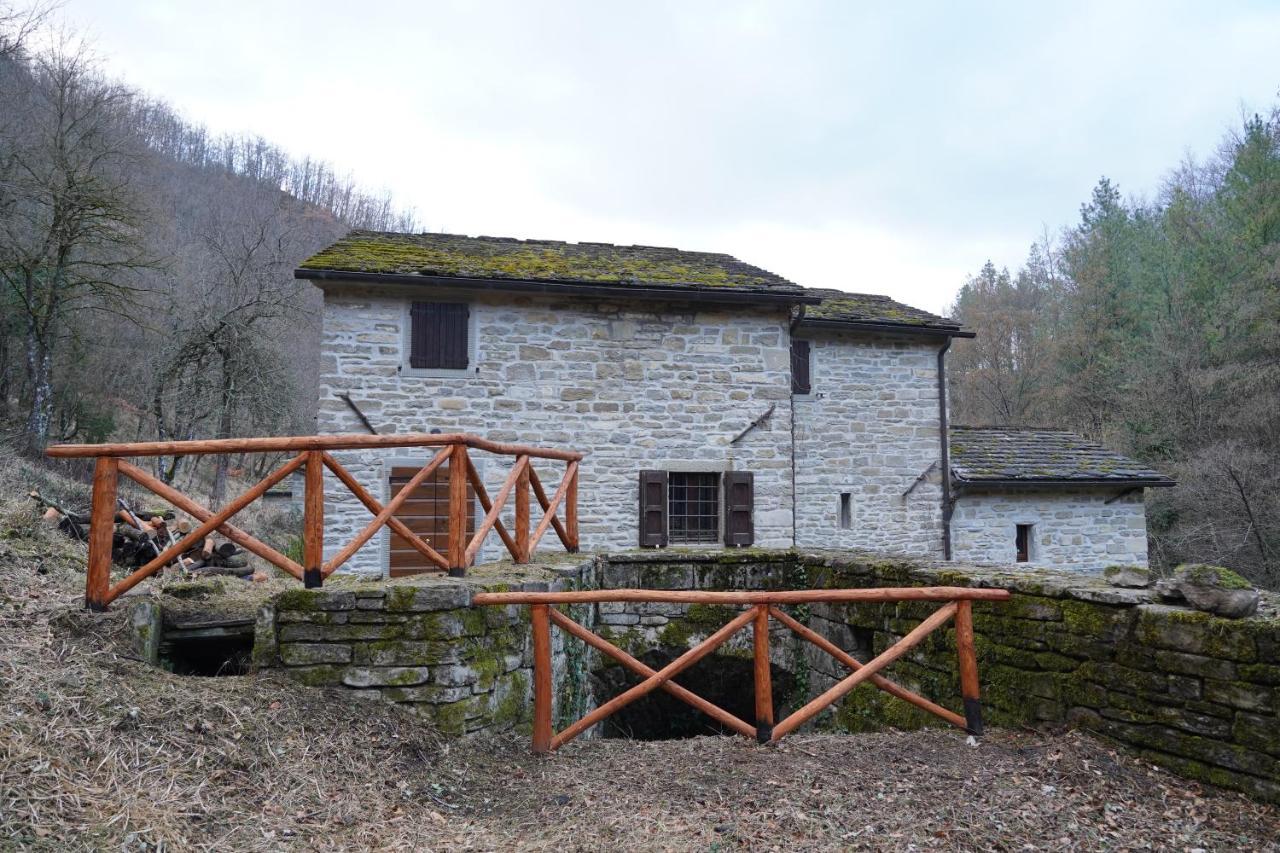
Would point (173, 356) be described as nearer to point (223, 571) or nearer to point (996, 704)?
point (223, 571)

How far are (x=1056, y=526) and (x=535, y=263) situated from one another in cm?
972

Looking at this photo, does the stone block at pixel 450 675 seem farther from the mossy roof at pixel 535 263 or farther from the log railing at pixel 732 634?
the mossy roof at pixel 535 263

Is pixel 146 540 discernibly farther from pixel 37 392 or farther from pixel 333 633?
pixel 37 392

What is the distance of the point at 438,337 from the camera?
9.27 metres

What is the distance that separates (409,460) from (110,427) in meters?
11.1

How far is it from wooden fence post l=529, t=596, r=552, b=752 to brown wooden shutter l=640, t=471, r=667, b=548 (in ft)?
18.4

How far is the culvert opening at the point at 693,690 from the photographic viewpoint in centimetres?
692

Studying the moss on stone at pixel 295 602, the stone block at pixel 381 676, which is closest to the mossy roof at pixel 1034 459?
the stone block at pixel 381 676

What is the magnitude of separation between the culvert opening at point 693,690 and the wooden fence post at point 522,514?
6.86 feet

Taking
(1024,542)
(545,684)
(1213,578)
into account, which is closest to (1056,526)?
(1024,542)

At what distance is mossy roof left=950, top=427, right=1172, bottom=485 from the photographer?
11859 millimetres

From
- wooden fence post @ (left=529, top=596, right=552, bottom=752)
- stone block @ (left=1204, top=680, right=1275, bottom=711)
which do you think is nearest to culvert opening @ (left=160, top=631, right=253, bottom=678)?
wooden fence post @ (left=529, top=596, right=552, bottom=752)

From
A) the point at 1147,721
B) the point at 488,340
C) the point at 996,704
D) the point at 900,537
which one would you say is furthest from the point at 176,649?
the point at 900,537

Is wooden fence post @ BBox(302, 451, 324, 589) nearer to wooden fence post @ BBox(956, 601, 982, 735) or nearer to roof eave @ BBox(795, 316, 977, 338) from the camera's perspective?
wooden fence post @ BBox(956, 601, 982, 735)
